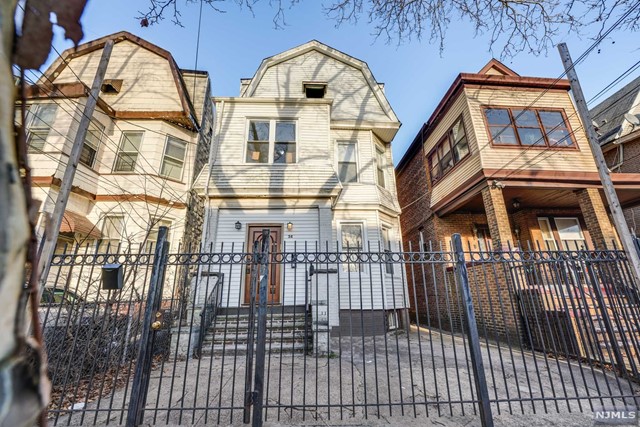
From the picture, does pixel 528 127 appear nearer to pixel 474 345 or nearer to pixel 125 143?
pixel 474 345

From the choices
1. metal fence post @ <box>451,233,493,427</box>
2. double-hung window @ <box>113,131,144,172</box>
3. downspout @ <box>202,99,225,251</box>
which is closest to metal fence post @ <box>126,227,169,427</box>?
metal fence post @ <box>451,233,493,427</box>

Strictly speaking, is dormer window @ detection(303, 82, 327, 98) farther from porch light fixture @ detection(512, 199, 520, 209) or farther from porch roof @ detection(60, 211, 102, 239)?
porch roof @ detection(60, 211, 102, 239)

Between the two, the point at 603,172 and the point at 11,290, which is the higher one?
the point at 603,172

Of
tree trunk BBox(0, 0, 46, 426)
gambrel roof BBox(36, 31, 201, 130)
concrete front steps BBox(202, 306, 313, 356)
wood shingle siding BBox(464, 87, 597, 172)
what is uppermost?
gambrel roof BBox(36, 31, 201, 130)

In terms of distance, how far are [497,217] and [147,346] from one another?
8505mm

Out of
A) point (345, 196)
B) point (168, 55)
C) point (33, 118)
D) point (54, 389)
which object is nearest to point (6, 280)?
point (54, 389)

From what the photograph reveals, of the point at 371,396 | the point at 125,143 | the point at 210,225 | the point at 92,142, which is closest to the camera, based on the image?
the point at 371,396

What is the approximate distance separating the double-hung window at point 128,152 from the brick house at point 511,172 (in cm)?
1022

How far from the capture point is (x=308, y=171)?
9.11m

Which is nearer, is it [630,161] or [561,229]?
[561,229]

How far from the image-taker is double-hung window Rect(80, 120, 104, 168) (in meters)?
9.16

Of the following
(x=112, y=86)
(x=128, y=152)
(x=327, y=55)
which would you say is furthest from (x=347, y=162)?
(x=112, y=86)

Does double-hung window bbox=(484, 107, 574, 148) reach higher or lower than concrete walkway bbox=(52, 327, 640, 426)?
higher

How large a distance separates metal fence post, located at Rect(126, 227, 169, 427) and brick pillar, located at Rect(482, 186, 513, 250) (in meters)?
7.83
